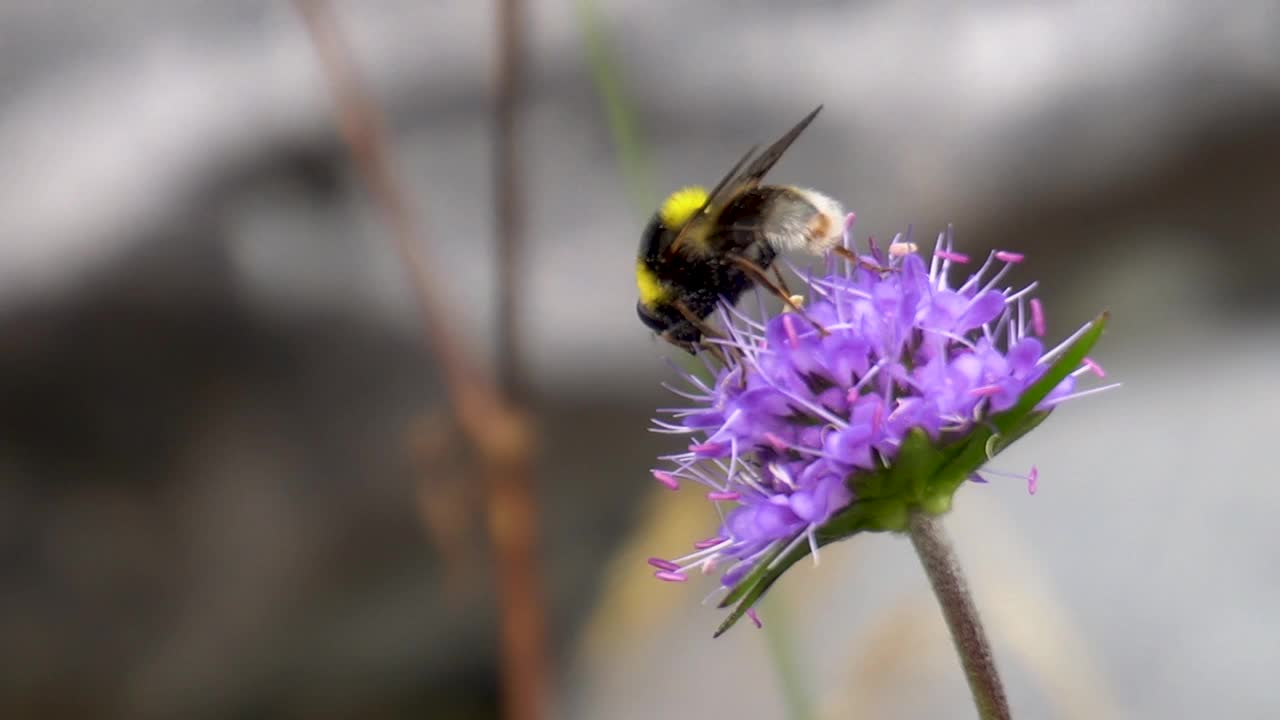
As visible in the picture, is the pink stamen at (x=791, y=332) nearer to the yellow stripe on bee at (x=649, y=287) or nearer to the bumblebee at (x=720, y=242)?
the bumblebee at (x=720, y=242)

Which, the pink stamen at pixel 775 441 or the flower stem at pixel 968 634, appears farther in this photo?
the pink stamen at pixel 775 441

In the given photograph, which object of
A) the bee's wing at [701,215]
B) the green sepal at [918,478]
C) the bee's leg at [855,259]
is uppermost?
the bee's wing at [701,215]

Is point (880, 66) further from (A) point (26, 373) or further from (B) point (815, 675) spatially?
(A) point (26, 373)

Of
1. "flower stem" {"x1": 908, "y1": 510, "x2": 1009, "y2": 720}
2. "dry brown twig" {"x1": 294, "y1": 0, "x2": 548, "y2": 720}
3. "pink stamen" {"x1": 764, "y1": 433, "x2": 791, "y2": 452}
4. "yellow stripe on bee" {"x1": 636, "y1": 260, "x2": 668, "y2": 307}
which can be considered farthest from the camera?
"dry brown twig" {"x1": 294, "y1": 0, "x2": 548, "y2": 720}

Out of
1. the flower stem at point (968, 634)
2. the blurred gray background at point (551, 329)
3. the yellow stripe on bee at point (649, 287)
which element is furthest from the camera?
the blurred gray background at point (551, 329)

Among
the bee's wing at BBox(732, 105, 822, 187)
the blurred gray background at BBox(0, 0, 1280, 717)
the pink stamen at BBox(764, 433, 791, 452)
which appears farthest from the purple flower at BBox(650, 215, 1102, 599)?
the blurred gray background at BBox(0, 0, 1280, 717)

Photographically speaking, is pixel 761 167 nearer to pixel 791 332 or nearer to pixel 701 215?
pixel 701 215

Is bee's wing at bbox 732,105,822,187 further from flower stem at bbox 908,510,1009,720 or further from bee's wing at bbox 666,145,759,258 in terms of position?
flower stem at bbox 908,510,1009,720

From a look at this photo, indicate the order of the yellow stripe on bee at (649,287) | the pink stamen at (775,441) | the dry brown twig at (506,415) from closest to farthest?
1. the pink stamen at (775,441)
2. the yellow stripe on bee at (649,287)
3. the dry brown twig at (506,415)

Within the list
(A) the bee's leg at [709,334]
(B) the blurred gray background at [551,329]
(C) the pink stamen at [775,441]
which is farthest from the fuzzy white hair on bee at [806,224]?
(B) the blurred gray background at [551,329]
